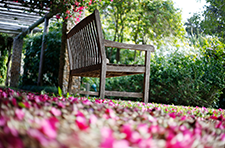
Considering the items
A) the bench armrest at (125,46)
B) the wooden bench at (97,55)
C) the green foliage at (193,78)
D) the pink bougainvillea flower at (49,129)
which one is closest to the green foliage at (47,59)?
the wooden bench at (97,55)

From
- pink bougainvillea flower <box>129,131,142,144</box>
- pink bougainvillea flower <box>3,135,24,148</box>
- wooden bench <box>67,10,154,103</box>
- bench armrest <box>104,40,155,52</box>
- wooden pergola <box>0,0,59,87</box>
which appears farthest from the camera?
wooden pergola <box>0,0,59,87</box>

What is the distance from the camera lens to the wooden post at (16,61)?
35.7 ft

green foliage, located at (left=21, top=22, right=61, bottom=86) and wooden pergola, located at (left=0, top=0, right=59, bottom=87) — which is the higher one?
wooden pergola, located at (left=0, top=0, right=59, bottom=87)

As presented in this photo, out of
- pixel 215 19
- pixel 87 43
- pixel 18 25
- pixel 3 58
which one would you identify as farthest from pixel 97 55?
pixel 3 58

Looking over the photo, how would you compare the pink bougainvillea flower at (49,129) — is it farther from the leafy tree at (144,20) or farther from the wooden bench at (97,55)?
the leafy tree at (144,20)

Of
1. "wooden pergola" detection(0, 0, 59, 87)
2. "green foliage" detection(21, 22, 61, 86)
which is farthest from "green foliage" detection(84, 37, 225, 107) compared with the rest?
"wooden pergola" detection(0, 0, 59, 87)

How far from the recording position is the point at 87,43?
3.17 meters

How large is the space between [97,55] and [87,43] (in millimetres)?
367

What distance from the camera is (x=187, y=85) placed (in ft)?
16.5

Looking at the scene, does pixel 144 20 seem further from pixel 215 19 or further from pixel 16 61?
pixel 16 61

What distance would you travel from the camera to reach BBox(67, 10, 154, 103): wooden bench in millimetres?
2738

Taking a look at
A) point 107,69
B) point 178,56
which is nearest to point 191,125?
point 107,69

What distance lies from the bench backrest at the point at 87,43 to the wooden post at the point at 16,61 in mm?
8038

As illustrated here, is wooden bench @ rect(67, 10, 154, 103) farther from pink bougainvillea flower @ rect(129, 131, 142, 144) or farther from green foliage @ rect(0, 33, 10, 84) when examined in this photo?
green foliage @ rect(0, 33, 10, 84)
